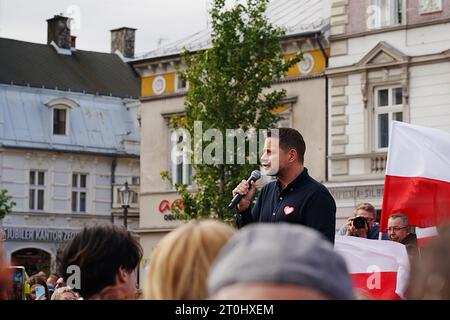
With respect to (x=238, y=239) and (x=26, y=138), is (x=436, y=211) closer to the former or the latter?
(x=238, y=239)

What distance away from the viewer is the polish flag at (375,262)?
9.96 meters

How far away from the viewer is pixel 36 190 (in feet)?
171

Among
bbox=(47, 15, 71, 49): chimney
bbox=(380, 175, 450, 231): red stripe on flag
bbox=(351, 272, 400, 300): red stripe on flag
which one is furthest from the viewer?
bbox=(47, 15, 71, 49): chimney

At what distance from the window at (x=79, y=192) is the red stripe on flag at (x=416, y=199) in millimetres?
43118

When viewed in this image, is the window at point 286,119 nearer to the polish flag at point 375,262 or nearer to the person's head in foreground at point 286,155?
the polish flag at point 375,262

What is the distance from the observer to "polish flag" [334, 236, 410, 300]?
996 cm

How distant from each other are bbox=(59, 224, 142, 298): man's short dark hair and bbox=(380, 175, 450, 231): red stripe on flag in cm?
599

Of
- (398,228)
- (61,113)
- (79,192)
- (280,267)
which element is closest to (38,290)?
(398,228)

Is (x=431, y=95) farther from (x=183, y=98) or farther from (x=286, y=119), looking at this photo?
(x=183, y=98)

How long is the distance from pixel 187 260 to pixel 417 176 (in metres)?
7.85

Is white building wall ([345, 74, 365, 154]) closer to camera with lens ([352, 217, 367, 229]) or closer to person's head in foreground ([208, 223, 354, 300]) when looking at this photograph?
camera with lens ([352, 217, 367, 229])

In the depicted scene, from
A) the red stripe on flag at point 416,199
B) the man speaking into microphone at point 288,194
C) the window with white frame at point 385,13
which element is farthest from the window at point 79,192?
the man speaking into microphone at point 288,194

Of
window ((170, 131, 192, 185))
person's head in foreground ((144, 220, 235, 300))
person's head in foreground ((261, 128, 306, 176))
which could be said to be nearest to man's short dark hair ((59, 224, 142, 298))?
person's head in foreground ((144, 220, 235, 300))

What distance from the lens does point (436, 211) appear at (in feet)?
36.2
